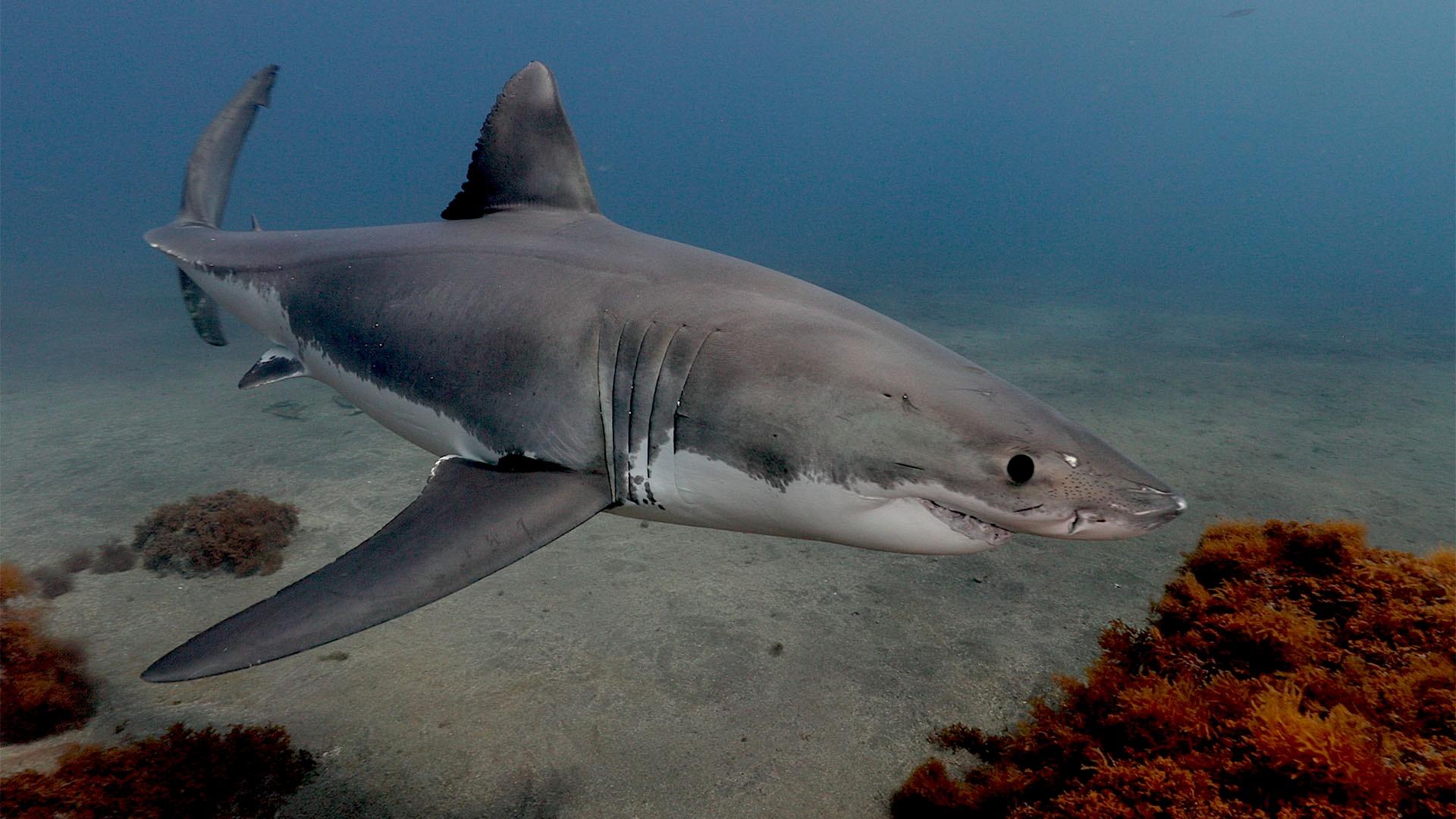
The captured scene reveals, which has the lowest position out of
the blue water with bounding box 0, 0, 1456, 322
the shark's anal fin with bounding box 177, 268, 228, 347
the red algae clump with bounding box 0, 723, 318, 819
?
the red algae clump with bounding box 0, 723, 318, 819

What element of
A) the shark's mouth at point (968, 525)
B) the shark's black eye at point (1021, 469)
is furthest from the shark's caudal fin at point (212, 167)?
the shark's black eye at point (1021, 469)

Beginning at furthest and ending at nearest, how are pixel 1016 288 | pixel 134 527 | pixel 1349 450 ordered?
pixel 1016 288 → pixel 1349 450 → pixel 134 527

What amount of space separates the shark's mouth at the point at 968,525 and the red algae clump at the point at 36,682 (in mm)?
4454

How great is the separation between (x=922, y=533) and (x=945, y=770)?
1.95m

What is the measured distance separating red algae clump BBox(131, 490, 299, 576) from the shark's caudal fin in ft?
5.68

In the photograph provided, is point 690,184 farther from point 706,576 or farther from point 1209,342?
point 706,576

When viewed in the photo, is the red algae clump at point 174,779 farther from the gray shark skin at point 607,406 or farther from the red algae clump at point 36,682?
the gray shark skin at point 607,406

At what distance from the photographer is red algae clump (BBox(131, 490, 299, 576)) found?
552cm

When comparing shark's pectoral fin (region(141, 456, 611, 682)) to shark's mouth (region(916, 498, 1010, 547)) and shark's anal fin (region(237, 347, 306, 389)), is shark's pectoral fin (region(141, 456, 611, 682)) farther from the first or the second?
shark's anal fin (region(237, 347, 306, 389))

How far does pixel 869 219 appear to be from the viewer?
106 m

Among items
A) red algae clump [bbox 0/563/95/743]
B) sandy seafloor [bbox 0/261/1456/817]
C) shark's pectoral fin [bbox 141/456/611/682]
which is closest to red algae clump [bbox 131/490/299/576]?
sandy seafloor [bbox 0/261/1456/817]

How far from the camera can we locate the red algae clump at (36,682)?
3281mm

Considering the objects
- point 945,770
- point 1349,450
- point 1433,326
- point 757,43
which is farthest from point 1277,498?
point 757,43

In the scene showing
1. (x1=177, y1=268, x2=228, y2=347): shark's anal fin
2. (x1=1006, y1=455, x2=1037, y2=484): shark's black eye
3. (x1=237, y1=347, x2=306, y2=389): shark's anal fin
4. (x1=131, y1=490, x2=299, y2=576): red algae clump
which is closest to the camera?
(x1=1006, y1=455, x2=1037, y2=484): shark's black eye
